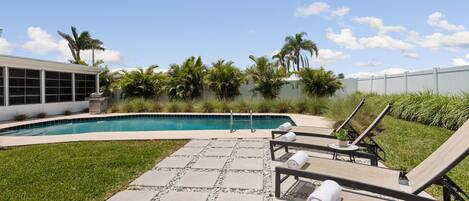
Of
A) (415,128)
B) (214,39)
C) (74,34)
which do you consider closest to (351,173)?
(415,128)

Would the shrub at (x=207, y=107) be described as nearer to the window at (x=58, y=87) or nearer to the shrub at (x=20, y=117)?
the window at (x=58, y=87)

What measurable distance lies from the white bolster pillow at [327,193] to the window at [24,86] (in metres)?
16.0

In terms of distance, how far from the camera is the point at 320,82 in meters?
19.5

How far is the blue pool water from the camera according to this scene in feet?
43.2

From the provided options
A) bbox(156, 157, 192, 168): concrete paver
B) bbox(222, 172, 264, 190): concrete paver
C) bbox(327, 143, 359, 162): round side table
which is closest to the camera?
bbox(222, 172, 264, 190): concrete paver

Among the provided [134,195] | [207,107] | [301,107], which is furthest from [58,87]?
[134,195]

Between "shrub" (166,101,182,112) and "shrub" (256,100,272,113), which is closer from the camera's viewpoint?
"shrub" (256,100,272,113)

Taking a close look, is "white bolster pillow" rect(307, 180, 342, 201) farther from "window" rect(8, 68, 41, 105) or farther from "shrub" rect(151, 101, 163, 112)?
"window" rect(8, 68, 41, 105)

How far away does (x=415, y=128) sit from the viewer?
30.6 ft

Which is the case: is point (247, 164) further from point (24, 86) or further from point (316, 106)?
point (24, 86)

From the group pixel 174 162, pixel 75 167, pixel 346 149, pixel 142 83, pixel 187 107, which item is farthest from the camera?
pixel 142 83

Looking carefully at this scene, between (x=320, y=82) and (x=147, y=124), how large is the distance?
1075 cm

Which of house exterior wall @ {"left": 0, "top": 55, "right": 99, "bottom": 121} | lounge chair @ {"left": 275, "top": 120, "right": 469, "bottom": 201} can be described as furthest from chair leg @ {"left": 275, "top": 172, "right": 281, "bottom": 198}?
house exterior wall @ {"left": 0, "top": 55, "right": 99, "bottom": 121}

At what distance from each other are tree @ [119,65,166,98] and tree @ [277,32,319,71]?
27.0 meters
